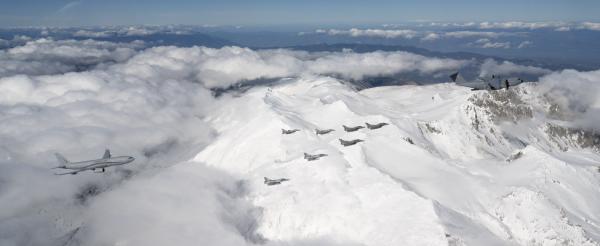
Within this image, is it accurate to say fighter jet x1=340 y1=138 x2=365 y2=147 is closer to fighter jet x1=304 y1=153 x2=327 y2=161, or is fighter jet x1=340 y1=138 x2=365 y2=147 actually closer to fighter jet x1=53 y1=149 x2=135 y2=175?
fighter jet x1=304 y1=153 x2=327 y2=161

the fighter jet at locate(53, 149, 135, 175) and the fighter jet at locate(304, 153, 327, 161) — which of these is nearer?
the fighter jet at locate(53, 149, 135, 175)

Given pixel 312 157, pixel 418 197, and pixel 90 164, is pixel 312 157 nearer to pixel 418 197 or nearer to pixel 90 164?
pixel 418 197

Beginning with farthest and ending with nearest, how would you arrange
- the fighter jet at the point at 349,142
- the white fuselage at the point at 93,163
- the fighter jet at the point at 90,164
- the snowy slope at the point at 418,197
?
1. the fighter jet at the point at 349,142
2. the fighter jet at the point at 90,164
3. the white fuselage at the point at 93,163
4. the snowy slope at the point at 418,197

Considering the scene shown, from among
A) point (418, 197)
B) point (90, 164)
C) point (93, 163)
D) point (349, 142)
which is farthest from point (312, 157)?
point (90, 164)

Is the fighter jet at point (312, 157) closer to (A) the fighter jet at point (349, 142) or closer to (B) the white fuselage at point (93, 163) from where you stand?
(A) the fighter jet at point (349, 142)

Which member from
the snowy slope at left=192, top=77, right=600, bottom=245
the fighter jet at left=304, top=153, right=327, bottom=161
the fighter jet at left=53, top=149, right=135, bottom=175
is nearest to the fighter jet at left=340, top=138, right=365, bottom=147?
the snowy slope at left=192, top=77, right=600, bottom=245

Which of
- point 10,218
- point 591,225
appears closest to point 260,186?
point 591,225

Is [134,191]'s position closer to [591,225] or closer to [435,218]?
[435,218]

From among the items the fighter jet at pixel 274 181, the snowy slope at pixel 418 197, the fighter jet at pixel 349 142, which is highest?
the fighter jet at pixel 349 142

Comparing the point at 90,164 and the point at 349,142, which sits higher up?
the point at 90,164

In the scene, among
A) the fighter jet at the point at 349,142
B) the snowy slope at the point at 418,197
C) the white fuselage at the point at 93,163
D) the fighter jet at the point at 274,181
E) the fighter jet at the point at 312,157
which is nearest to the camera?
the snowy slope at the point at 418,197

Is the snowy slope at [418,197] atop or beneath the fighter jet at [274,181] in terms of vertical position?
atop

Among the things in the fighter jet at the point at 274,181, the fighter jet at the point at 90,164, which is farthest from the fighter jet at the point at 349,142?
the fighter jet at the point at 90,164
